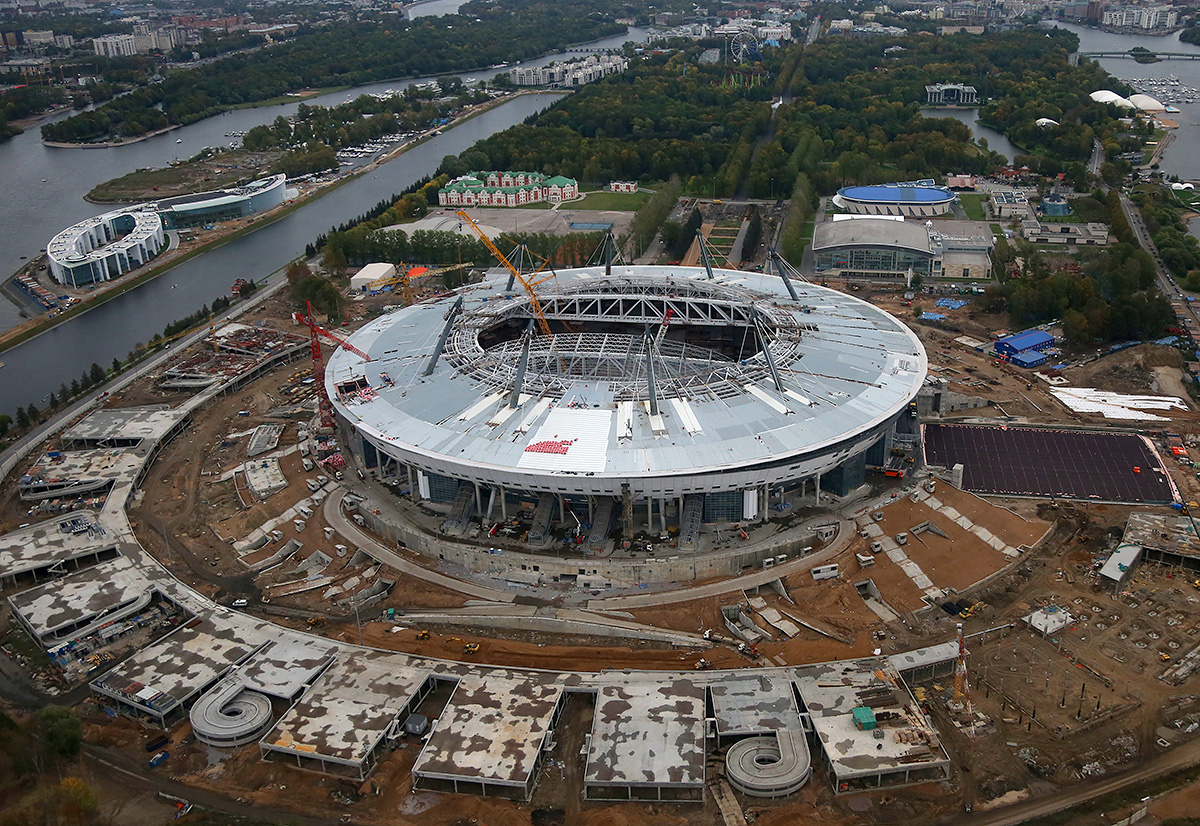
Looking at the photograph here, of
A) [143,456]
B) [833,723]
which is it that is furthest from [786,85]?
[833,723]

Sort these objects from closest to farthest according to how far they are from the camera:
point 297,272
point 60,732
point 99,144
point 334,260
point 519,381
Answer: point 60,732 → point 519,381 → point 297,272 → point 334,260 → point 99,144

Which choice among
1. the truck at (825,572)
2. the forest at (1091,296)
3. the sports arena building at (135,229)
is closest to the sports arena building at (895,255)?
the forest at (1091,296)

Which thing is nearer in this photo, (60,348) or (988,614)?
(988,614)

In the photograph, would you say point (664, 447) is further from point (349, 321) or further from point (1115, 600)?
point (349, 321)

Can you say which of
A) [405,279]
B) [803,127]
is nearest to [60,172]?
[405,279]

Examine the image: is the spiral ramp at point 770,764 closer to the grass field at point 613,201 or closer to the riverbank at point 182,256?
the riverbank at point 182,256

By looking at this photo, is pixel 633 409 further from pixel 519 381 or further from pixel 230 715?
pixel 230 715
